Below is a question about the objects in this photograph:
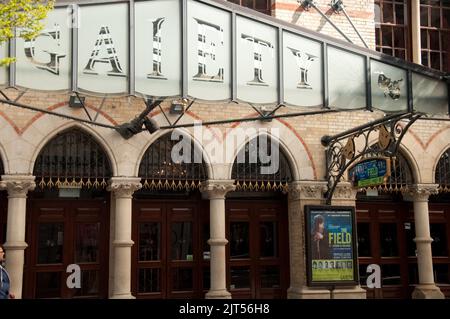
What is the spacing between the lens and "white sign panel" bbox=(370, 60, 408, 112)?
38.1ft

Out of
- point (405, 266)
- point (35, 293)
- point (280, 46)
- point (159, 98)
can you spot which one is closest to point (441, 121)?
point (405, 266)

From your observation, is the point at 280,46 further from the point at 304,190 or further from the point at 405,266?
the point at 405,266

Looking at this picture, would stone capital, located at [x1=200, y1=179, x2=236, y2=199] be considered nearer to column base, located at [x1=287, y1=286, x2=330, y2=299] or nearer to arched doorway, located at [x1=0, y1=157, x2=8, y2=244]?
column base, located at [x1=287, y1=286, x2=330, y2=299]

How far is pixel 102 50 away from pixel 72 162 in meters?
2.66

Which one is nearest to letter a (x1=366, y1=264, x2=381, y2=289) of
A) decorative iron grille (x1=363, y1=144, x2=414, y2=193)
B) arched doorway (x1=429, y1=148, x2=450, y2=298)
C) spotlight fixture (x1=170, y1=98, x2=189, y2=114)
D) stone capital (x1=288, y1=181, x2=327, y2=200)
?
arched doorway (x1=429, y1=148, x2=450, y2=298)

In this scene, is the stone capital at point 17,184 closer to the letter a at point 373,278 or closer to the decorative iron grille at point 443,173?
the letter a at point 373,278

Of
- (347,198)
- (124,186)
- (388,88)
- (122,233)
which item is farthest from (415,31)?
(122,233)

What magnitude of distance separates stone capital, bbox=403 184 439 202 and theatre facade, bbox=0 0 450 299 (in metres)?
0.03

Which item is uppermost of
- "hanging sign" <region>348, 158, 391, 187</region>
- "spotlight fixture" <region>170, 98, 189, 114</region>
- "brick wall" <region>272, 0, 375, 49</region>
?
"brick wall" <region>272, 0, 375, 49</region>

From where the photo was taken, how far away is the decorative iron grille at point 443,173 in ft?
45.5

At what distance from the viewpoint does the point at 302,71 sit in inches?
440

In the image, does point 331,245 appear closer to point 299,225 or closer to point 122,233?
point 299,225

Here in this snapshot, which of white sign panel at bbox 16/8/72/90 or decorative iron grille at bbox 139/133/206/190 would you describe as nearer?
white sign panel at bbox 16/8/72/90

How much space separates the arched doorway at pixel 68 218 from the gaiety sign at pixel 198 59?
212 cm
